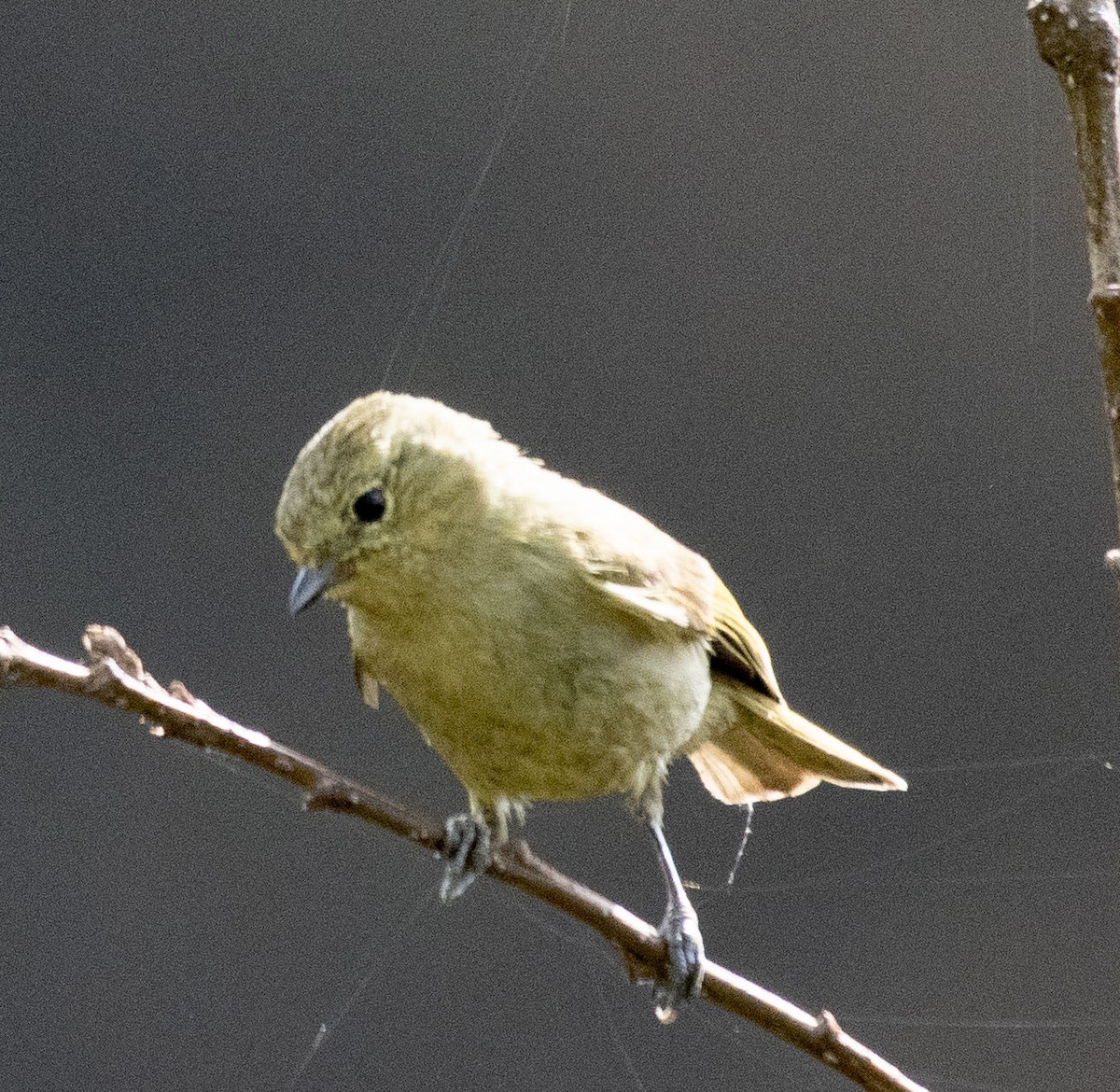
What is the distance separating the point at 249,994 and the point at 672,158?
171 cm

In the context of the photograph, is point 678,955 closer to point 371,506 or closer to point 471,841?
point 471,841

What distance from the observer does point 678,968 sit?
1.93m

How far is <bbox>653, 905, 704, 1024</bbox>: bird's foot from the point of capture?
191 cm

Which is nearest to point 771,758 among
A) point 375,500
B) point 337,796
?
point 375,500

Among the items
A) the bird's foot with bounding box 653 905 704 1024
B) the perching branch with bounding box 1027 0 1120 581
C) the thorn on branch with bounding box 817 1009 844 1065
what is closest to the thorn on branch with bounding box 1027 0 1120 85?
the perching branch with bounding box 1027 0 1120 581

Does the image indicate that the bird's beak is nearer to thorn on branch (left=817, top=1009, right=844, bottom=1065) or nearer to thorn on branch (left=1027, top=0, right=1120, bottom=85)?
thorn on branch (left=817, top=1009, right=844, bottom=1065)

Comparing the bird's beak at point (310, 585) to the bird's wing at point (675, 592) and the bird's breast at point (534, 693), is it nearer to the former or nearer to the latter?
the bird's breast at point (534, 693)

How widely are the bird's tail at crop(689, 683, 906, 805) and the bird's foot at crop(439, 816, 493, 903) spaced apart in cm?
41

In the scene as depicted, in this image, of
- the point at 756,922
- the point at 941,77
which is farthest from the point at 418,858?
the point at 941,77

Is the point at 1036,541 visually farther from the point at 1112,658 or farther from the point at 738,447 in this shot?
the point at 738,447

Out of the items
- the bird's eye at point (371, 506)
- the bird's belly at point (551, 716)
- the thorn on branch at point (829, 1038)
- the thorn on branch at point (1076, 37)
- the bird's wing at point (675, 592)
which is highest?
the thorn on branch at point (1076, 37)

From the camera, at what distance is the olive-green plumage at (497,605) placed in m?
1.74

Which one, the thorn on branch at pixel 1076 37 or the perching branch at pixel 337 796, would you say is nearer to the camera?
the thorn on branch at pixel 1076 37

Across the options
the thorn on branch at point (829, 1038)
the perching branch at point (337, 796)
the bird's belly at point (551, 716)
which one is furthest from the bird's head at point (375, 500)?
the thorn on branch at point (829, 1038)
